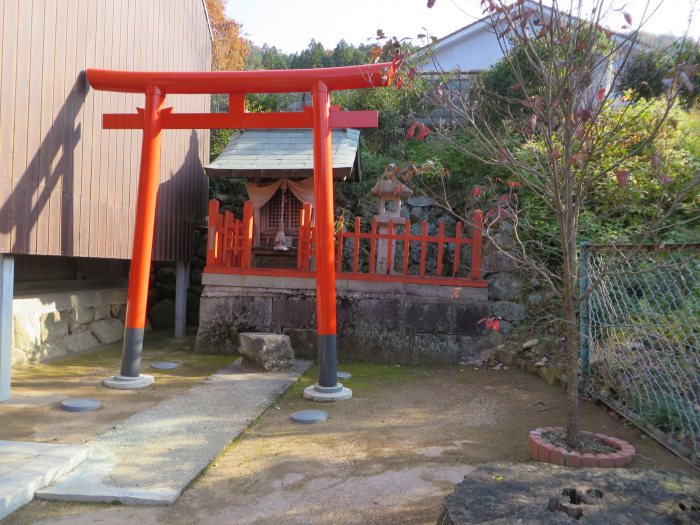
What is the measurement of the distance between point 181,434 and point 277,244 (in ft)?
15.2

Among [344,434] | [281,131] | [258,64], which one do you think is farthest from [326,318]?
[258,64]

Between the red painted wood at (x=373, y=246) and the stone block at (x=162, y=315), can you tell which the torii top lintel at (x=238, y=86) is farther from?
the stone block at (x=162, y=315)

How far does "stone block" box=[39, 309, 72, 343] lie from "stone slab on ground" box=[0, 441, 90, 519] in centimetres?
415

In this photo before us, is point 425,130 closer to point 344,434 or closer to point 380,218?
point 344,434

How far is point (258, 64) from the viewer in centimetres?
2266

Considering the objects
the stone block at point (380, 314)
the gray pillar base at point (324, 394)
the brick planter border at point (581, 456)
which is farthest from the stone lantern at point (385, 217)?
the brick planter border at point (581, 456)

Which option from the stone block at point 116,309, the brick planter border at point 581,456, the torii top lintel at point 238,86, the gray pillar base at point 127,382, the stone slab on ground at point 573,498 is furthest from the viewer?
the stone block at point 116,309

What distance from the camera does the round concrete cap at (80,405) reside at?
16.9 feet

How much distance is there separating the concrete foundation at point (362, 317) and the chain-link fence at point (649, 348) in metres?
2.25

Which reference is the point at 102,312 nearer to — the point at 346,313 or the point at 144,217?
the point at 144,217

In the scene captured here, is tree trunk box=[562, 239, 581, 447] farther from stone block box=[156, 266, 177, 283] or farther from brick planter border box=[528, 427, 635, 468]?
stone block box=[156, 266, 177, 283]

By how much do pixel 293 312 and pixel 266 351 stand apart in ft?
4.00

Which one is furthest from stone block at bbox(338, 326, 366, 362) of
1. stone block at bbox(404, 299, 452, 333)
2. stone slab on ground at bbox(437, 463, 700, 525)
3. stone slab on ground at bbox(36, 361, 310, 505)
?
stone slab on ground at bbox(437, 463, 700, 525)

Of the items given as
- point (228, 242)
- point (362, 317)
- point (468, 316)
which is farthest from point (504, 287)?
point (228, 242)
